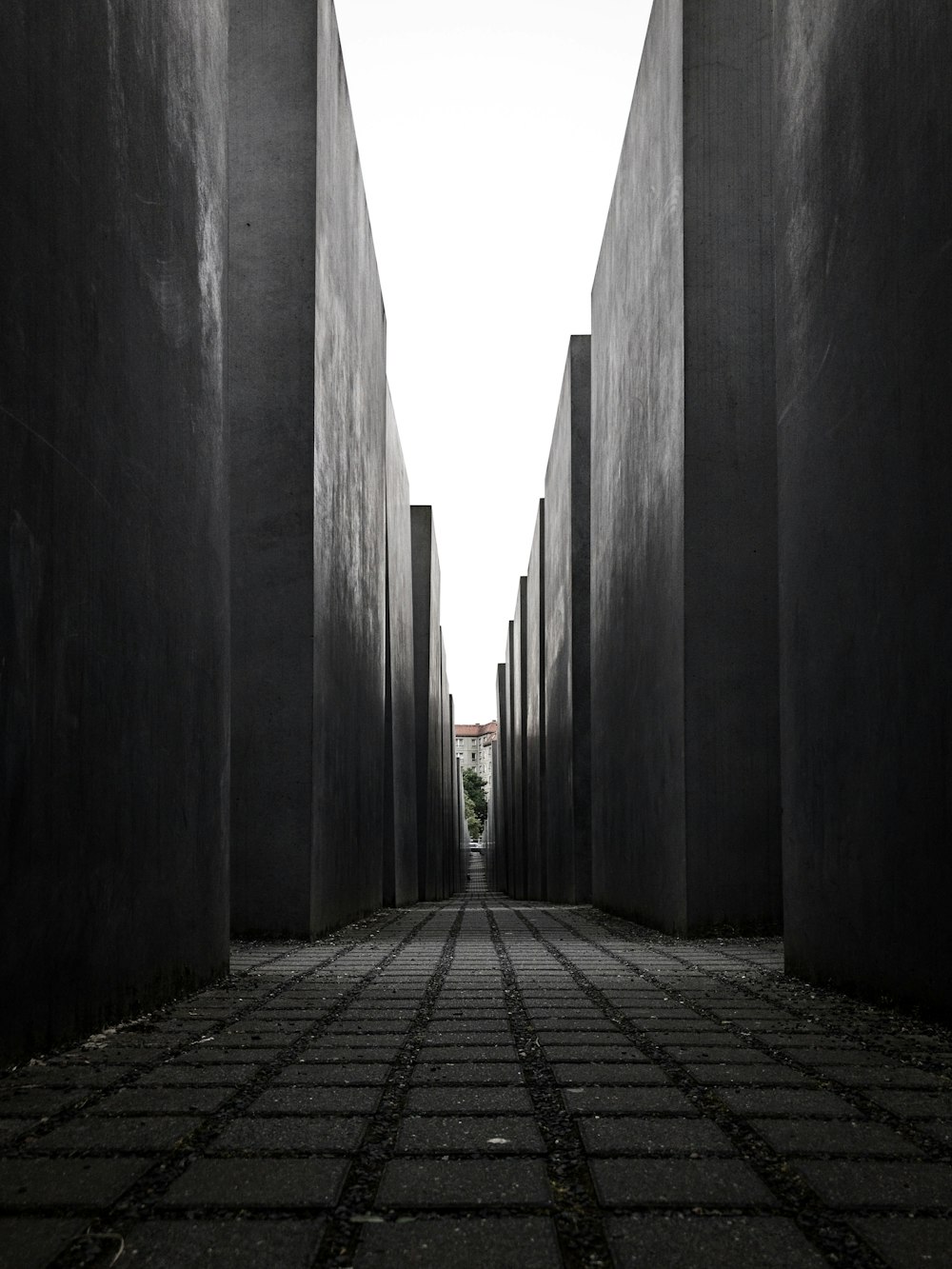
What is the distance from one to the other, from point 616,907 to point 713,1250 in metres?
9.85

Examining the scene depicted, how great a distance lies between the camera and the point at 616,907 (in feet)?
37.8

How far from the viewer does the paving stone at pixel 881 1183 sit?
2125 millimetres

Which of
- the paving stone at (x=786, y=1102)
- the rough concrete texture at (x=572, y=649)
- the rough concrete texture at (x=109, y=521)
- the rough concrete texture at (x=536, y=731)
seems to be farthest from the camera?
the rough concrete texture at (x=536, y=731)

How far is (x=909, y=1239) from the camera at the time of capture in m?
1.94

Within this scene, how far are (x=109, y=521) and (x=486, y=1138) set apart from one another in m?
2.68

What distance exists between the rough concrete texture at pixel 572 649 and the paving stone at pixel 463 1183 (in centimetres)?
1385

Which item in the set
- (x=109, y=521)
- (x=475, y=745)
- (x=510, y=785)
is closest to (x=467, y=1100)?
(x=109, y=521)

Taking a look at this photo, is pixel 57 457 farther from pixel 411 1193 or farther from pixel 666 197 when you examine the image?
pixel 666 197

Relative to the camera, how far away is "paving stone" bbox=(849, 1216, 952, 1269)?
1.84 metres

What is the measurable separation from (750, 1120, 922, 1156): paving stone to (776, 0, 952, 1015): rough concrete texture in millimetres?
1601

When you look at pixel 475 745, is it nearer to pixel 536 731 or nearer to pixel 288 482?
pixel 536 731

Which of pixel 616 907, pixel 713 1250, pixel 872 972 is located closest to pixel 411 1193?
pixel 713 1250

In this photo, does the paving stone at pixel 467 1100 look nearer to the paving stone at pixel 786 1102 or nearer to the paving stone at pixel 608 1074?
the paving stone at pixel 608 1074

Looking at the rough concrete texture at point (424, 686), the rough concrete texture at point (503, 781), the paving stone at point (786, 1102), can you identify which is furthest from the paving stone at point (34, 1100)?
the rough concrete texture at point (503, 781)
